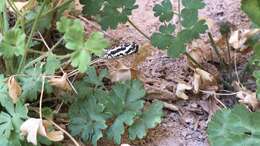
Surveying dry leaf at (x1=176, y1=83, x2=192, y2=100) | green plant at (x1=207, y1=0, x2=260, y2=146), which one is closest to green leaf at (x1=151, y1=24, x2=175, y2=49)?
dry leaf at (x1=176, y1=83, x2=192, y2=100)

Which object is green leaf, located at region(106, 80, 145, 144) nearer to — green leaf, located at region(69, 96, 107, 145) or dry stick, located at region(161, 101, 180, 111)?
green leaf, located at region(69, 96, 107, 145)

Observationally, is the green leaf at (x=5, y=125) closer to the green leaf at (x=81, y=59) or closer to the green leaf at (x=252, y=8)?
the green leaf at (x=81, y=59)

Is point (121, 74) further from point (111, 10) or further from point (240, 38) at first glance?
point (240, 38)

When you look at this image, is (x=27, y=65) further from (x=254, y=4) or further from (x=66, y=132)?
(x=254, y=4)

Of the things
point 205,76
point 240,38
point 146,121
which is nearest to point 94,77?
point 146,121

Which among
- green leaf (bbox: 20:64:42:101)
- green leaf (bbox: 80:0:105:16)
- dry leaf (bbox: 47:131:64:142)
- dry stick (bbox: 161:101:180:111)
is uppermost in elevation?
green leaf (bbox: 80:0:105:16)

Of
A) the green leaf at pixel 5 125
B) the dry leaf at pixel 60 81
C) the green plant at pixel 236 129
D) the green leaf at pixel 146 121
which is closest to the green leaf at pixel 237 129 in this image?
the green plant at pixel 236 129
